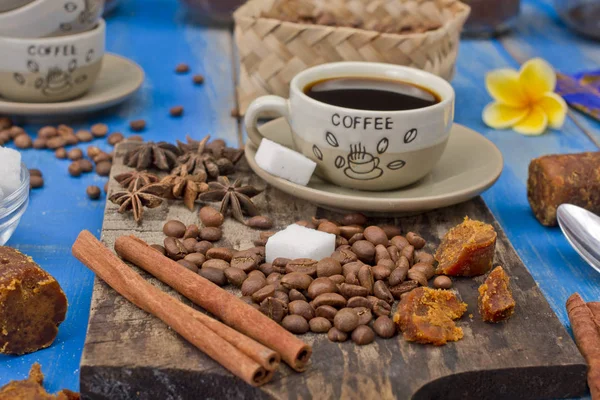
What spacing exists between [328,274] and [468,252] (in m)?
0.23

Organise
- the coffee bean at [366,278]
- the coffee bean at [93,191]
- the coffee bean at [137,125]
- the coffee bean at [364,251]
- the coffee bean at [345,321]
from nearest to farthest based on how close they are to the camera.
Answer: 1. the coffee bean at [345,321]
2. the coffee bean at [366,278]
3. the coffee bean at [364,251]
4. the coffee bean at [93,191]
5. the coffee bean at [137,125]

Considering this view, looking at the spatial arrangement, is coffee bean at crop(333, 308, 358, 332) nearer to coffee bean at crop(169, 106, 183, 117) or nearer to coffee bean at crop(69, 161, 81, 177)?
coffee bean at crop(69, 161, 81, 177)

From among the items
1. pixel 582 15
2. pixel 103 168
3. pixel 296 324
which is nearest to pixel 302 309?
pixel 296 324

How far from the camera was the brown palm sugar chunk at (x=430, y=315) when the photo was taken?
114cm

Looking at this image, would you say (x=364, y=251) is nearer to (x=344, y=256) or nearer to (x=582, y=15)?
(x=344, y=256)

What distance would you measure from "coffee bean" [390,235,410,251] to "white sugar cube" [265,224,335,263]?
12 cm

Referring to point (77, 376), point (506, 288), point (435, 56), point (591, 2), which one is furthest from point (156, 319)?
point (591, 2)

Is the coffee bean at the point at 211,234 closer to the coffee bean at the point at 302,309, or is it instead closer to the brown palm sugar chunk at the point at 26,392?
the coffee bean at the point at 302,309

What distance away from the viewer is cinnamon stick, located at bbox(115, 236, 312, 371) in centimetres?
108

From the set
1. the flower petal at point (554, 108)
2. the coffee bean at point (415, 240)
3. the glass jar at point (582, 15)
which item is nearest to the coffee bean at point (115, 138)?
the coffee bean at point (415, 240)

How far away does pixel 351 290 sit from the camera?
1.23 metres

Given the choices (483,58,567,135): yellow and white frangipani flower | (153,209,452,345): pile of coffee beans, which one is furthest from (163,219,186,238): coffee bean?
(483,58,567,135): yellow and white frangipani flower

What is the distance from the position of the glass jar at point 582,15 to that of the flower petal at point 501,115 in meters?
0.76

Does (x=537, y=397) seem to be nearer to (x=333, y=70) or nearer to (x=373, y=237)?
(x=373, y=237)
